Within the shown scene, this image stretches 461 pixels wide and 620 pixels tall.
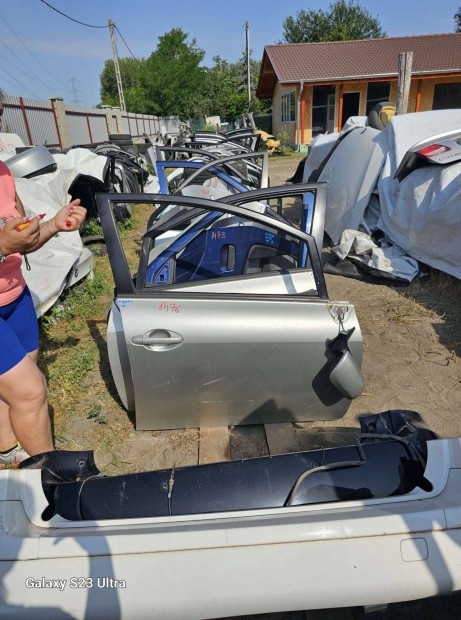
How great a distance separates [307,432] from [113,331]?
4.38 feet

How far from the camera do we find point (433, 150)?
461 centimetres

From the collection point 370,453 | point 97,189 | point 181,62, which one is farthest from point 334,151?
point 181,62

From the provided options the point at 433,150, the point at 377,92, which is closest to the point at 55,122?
the point at 433,150

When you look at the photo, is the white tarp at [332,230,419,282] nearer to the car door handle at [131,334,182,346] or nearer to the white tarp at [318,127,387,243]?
the white tarp at [318,127,387,243]

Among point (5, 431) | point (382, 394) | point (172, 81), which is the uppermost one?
point (172, 81)

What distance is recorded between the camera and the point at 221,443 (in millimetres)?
2586

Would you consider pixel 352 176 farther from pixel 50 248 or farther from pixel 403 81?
pixel 50 248

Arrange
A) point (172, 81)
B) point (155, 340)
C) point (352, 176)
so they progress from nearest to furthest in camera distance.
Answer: point (155, 340)
point (352, 176)
point (172, 81)

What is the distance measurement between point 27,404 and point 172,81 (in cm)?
3883

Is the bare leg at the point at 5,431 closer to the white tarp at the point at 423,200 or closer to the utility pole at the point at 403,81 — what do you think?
the white tarp at the point at 423,200

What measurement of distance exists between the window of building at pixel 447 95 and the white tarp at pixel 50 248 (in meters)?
21.4

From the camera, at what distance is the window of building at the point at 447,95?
823 inches

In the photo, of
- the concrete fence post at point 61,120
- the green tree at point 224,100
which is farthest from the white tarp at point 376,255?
the green tree at point 224,100

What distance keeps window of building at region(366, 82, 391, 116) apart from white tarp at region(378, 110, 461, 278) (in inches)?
687
